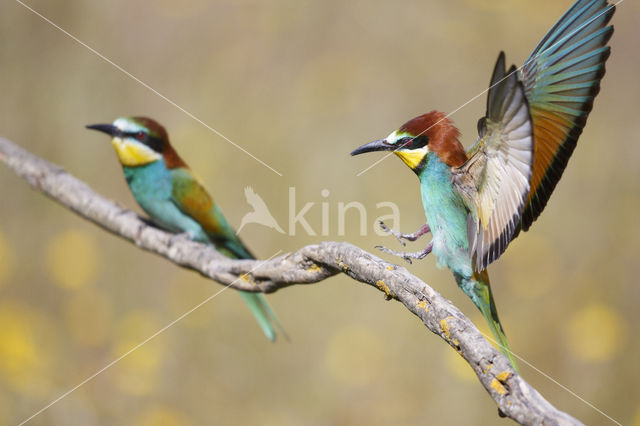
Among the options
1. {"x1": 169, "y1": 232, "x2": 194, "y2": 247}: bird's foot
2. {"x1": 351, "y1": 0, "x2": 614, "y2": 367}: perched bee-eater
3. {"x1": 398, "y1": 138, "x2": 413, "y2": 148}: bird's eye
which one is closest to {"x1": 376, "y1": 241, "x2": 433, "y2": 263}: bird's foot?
{"x1": 351, "y1": 0, "x2": 614, "y2": 367}: perched bee-eater

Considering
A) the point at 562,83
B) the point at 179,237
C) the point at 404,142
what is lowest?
the point at 179,237

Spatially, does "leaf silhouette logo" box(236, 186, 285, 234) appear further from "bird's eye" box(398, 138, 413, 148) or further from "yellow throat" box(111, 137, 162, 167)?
"bird's eye" box(398, 138, 413, 148)

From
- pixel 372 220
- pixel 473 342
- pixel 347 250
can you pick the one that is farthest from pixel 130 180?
pixel 473 342

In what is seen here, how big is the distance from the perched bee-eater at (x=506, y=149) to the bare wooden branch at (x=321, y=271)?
0.16 metres

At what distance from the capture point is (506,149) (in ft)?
3.04

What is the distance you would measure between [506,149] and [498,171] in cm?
6

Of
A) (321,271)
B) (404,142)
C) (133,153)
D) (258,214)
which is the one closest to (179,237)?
(133,153)

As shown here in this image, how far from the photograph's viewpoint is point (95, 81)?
265 cm

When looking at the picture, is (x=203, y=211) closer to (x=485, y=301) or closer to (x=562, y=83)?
(x=485, y=301)

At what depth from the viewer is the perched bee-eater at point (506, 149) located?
35.7 inches

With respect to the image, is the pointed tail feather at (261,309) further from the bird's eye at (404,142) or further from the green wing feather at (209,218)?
the bird's eye at (404,142)

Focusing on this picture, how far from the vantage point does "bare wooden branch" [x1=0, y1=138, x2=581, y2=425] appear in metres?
0.80

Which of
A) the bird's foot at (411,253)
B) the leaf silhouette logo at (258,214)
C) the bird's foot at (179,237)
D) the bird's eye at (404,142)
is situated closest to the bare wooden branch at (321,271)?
the bird's foot at (179,237)

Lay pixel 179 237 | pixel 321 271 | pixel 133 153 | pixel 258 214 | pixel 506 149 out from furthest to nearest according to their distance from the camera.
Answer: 1. pixel 258 214
2. pixel 133 153
3. pixel 179 237
4. pixel 321 271
5. pixel 506 149
